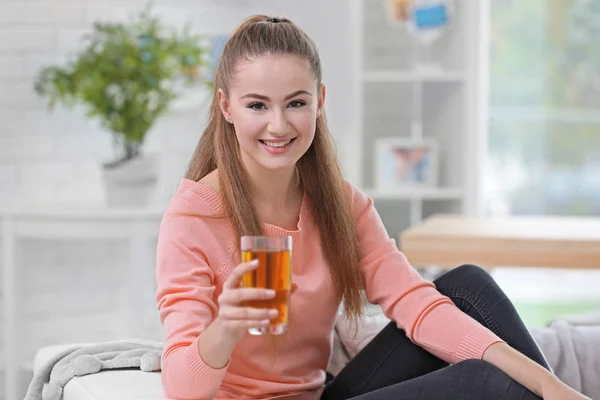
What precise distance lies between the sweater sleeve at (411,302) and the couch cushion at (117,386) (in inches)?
19.5

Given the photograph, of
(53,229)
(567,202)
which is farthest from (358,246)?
(567,202)

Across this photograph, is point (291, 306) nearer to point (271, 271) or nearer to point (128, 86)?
point (271, 271)

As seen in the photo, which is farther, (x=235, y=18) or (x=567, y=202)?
(x=567, y=202)

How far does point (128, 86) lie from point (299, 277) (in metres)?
1.65

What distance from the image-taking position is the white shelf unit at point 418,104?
4.32 metres

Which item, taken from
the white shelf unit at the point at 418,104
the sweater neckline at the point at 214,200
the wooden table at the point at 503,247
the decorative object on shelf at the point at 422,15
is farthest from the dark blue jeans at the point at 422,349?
the decorative object on shelf at the point at 422,15

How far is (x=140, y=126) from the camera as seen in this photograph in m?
3.41

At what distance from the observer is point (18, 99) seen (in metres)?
3.85

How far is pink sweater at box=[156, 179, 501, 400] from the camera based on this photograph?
5.53 feet

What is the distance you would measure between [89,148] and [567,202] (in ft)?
10.4

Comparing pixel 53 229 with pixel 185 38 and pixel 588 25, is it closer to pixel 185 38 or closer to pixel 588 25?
pixel 185 38

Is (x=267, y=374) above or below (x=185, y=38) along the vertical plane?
below

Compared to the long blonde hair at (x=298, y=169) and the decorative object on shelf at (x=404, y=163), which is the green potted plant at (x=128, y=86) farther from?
the long blonde hair at (x=298, y=169)

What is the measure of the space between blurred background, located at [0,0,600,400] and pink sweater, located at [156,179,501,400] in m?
1.40
